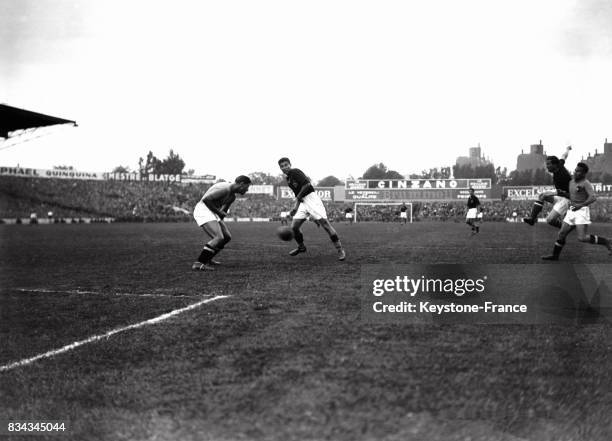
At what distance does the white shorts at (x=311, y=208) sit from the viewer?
10539 mm

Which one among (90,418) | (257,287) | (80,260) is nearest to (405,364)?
(90,418)

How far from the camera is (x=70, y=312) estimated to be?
553 cm

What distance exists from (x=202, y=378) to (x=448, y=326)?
215 centimetres

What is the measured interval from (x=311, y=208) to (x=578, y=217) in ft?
16.1

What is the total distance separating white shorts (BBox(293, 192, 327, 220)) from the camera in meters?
10.5

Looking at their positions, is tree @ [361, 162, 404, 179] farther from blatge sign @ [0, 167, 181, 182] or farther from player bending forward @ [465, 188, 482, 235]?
player bending forward @ [465, 188, 482, 235]

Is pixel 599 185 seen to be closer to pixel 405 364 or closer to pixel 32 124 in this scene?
pixel 32 124

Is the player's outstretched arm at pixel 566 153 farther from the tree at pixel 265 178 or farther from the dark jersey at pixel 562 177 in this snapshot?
the tree at pixel 265 178

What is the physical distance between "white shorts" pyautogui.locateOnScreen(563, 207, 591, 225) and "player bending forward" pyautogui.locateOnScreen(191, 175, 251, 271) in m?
5.87

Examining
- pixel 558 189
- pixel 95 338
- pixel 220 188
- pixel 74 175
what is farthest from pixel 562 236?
pixel 74 175

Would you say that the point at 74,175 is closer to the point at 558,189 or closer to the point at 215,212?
the point at 215,212

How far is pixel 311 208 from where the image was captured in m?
10.6

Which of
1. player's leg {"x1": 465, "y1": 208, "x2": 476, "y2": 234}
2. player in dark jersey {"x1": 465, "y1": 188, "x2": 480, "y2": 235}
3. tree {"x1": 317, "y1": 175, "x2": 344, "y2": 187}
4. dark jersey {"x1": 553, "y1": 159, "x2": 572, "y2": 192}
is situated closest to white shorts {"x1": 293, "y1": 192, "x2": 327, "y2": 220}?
dark jersey {"x1": 553, "y1": 159, "x2": 572, "y2": 192}

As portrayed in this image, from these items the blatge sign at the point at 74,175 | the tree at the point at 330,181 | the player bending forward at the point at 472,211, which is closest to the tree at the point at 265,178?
the tree at the point at 330,181
